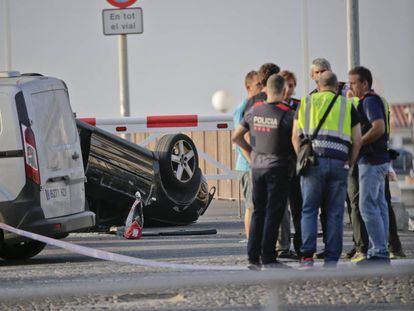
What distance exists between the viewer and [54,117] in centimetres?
1102

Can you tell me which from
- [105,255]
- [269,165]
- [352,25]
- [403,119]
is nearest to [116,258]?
[105,255]

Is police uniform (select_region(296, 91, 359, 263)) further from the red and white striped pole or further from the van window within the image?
the red and white striped pole

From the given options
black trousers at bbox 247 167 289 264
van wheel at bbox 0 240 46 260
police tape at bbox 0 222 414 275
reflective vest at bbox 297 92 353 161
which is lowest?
van wheel at bbox 0 240 46 260

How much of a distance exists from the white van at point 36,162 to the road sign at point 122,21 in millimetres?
7899

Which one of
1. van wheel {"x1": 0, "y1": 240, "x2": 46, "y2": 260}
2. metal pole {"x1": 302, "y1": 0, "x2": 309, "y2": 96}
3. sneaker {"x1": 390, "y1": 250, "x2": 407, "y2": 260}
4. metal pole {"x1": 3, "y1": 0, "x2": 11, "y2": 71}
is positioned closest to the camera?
sneaker {"x1": 390, "y1": 250, "x2": 407, "y2": 260}

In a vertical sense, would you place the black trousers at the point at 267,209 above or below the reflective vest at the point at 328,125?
below

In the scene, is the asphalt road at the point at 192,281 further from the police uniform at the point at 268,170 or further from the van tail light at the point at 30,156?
the van tail light at the point at 30,156

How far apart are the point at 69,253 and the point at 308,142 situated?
12.7 ft

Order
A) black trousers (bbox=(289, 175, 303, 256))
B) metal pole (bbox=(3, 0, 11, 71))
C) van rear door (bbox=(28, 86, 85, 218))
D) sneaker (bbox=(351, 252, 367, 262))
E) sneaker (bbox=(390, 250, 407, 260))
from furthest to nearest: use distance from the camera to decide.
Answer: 1. metal pole (bbox=(3, 0, 11, 71))
2. van rear door (bbox=(28, 86, 85, 218))
3. black trousers (bbox=(289, 175, 303, 256))
4. sneaker (bbox=(390, 250, 407, 260))
5. sneaker (bbox=(351, 252, 367, 262))

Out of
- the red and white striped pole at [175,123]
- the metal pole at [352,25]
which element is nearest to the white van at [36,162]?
the red and white striped pole at [175,123]

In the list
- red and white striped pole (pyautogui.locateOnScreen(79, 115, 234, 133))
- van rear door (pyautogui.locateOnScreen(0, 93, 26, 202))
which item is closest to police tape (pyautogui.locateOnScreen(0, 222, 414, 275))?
van rear door (pyautogui.locateOnScreen(0, 93, 26, 202))

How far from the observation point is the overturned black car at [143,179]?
13195 millimetres

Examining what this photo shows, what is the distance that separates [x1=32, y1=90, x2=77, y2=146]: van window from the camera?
10.7m

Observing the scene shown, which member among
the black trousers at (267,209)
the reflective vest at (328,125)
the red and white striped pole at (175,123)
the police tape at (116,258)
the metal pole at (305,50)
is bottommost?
the police tape at (116,258)
